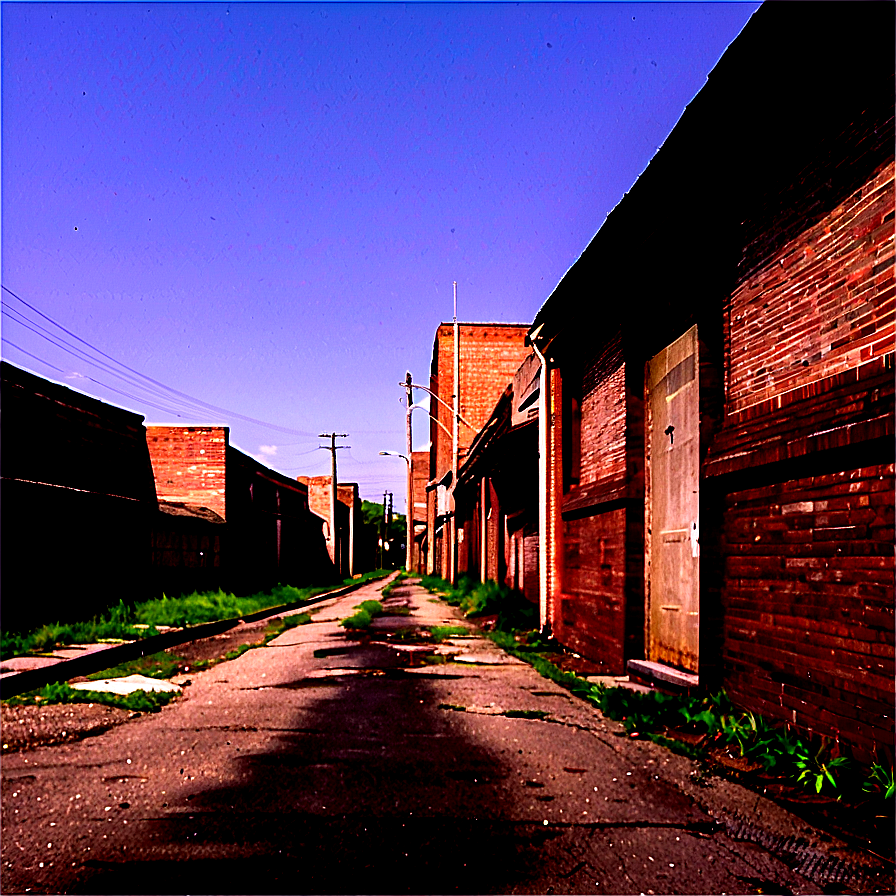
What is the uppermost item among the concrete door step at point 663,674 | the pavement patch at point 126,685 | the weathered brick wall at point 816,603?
the weathered brick wall at point 816,603

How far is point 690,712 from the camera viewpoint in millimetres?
5734

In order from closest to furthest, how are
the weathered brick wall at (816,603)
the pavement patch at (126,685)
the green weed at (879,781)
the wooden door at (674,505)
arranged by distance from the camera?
the green weed at (879,781) → the weathered brick wall at (816,603) → the wooden door at (674,505) → the pavement patch at (126,685)

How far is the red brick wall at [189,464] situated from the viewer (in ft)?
81.4

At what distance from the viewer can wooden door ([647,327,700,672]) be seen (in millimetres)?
6797

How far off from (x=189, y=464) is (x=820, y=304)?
22.6 meters

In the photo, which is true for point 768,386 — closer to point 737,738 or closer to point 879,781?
point 737,738

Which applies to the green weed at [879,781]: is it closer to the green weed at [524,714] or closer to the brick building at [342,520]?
the green weed at [524,714]

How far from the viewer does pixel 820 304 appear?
468 cm

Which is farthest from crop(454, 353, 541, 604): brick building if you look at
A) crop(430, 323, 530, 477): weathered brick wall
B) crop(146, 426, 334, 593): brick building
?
crop(430, 323, 530, 477): weathered brick wall

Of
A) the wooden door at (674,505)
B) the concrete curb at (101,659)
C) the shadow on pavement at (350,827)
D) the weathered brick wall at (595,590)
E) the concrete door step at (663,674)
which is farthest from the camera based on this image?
the weathered brick wall at (595,590)

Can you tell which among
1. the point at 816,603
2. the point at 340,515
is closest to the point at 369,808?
the point at 816,603

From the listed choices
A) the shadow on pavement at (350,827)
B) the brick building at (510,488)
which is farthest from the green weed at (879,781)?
the brick building at (510,488)

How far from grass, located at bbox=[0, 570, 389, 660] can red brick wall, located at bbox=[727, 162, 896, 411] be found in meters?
8.54

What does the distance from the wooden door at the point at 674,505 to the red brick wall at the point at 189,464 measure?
63.3ft
